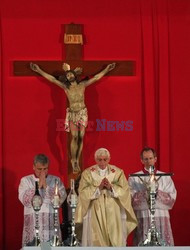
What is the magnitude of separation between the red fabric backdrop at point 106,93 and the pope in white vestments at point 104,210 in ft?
5.40

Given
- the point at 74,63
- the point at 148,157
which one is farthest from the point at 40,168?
the point at 74,63

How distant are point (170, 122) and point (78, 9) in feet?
6.09

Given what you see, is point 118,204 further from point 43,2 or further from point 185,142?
point 43,2

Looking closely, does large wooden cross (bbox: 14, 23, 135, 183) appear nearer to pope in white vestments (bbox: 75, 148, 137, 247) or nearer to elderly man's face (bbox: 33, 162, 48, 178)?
elderly man's face (bbox: 33, 162, 48, 178)

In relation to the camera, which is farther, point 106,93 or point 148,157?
point 106,93

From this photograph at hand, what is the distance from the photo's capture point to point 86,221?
6809 millimetres

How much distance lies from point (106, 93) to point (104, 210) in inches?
85.8

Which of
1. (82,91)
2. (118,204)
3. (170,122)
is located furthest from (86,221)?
(170,122)

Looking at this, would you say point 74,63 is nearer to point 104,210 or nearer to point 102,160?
point 102,160

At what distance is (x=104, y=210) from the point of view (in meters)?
6.69

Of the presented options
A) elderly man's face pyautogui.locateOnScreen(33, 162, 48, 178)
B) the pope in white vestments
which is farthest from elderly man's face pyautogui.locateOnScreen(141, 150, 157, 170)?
elderly man's face pyautogui.locateOnScreen(33, 162, 48, 178)

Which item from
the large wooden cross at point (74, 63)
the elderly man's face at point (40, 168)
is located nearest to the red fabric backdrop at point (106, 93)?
the large wooden cross at point (74, 63)

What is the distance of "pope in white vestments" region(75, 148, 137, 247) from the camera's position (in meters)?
6.64

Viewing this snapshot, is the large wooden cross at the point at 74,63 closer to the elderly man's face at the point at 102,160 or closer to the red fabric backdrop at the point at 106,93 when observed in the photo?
the red fabric backdrop at the point at 106,93
